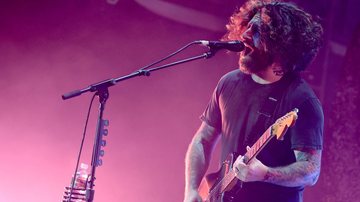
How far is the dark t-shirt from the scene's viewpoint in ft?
8.93

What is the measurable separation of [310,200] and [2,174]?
3127 mm

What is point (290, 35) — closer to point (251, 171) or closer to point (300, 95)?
point (300, 95)

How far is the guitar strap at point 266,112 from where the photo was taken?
2.83m

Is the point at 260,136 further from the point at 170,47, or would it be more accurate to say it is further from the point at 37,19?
the point at 37,19

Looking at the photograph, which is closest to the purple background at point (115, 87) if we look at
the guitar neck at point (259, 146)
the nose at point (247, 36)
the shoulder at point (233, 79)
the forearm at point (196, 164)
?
the forearm at point (196, 164)

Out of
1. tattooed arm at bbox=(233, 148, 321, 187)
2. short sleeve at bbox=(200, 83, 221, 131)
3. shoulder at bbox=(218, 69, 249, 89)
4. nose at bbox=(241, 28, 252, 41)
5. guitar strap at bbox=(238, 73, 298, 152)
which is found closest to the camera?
tattooed arm at bbox=(233, 148, 321, 187)

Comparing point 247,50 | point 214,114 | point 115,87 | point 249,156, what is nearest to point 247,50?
point 247,50

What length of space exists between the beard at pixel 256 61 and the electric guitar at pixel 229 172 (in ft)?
1.91

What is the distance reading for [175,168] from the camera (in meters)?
5.23

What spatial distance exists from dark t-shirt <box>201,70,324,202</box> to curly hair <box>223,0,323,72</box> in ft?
0.43

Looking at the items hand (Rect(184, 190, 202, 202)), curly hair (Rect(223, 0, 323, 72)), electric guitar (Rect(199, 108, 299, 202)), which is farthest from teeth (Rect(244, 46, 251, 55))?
hand (Rect(184, 190, 202, 202))

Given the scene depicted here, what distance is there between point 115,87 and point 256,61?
93.1 inches

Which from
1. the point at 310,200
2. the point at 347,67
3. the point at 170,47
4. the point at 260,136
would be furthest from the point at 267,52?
the point at 310,200

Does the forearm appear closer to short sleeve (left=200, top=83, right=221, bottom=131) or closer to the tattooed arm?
short sleeve (left=200, top=83, right=221, bottom=131)
